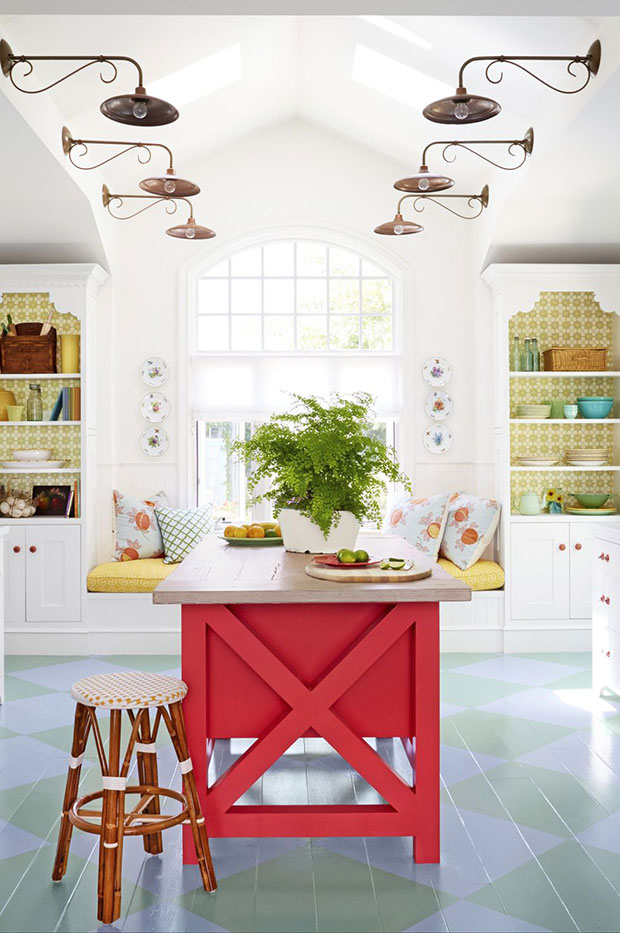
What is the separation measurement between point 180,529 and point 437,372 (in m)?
2.13

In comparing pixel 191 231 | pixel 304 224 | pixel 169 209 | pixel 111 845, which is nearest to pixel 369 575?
pixel 111 845

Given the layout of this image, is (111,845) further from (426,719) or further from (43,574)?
(43,574)

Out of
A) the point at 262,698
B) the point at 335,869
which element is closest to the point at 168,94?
the point at 262,698

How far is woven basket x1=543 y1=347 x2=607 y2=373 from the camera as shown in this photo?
5.76 m

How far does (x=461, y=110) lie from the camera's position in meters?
3.39

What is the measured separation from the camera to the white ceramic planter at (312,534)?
3.31 metres

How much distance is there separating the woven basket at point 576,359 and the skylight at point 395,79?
1.79 meters

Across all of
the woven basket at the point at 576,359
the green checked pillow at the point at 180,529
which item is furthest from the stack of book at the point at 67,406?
the woven basket at the point at 576,359

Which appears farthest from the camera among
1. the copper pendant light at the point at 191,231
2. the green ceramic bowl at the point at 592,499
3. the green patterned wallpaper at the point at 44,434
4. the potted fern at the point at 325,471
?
the green patterned wallpaper at the point at 44,434

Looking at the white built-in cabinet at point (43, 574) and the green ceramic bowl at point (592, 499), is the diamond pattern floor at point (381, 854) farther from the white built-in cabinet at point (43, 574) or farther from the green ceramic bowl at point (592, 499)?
the green ceramic bowl at point (592, 499)

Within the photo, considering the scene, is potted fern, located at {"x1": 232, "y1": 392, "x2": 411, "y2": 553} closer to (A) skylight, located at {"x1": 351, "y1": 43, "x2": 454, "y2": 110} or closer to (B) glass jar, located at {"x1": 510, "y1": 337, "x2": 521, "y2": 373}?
(A) skylight, located at {"x1": 351, "y1": 43, "x2": 454, "y2": 110}

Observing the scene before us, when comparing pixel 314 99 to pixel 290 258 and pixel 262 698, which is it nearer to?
pixel 290 258

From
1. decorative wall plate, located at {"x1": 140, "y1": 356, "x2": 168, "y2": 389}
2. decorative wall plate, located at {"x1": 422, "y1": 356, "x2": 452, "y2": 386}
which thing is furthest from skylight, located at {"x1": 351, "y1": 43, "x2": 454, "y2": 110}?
decorative wall plate, located at {"x1": 140, "y1": 356, "x2": 168, "y2": 389}

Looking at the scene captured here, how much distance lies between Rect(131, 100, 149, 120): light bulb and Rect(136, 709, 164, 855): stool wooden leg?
2197 mm
